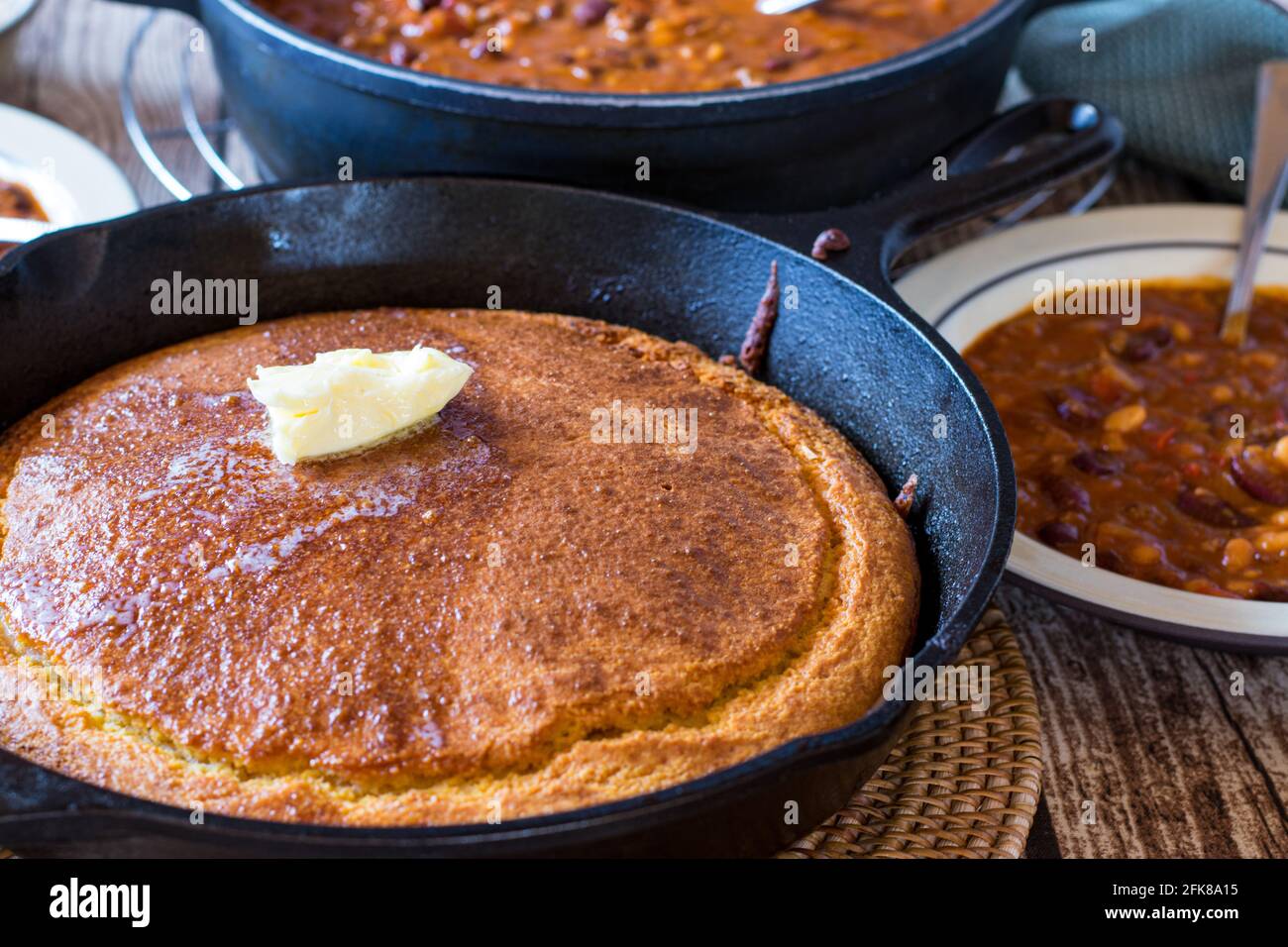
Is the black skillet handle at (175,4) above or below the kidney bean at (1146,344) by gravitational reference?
above

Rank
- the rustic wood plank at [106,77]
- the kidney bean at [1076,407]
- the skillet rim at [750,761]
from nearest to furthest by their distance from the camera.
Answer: the skillet rim at [750,761] → the kidney bean at [1076,407] → the rustic wood plank at [106,77]

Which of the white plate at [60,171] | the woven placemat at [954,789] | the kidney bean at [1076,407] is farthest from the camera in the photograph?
the white plate at [60,171]

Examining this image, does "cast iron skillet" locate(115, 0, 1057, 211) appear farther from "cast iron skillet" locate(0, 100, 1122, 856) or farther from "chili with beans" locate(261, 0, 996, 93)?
"chili with beans" locate(261, 0, 996, 93)

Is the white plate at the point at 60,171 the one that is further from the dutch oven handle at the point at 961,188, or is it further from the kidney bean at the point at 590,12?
the dutch oven handle at the point at 961,188

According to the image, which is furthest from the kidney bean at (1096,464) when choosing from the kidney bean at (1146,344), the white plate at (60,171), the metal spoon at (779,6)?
the white plate at (60,171)

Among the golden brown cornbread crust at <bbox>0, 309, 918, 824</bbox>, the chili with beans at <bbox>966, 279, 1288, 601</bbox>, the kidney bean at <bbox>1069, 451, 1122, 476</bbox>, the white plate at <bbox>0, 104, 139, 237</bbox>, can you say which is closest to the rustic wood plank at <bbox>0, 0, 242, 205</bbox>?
the white plate at <bbox>0, 104, 139, 237</bbox>
